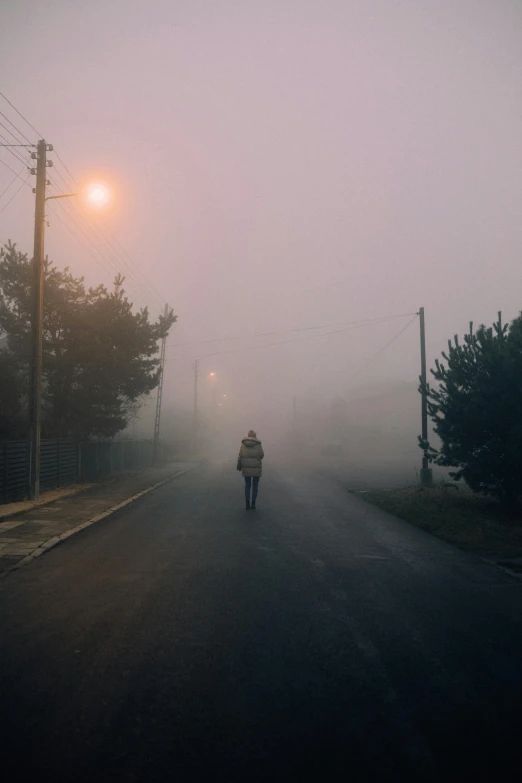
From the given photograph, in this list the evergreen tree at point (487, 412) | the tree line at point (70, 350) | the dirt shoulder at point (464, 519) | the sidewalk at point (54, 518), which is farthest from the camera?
the tree line at point (70, 350)

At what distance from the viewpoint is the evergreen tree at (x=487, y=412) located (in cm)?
1073

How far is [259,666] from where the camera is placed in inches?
157

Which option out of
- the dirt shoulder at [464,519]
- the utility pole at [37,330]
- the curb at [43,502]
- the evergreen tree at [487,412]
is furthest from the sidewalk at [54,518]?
the evergreen tree at [487,412]

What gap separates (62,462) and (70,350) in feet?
15.3

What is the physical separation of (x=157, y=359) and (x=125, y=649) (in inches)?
793

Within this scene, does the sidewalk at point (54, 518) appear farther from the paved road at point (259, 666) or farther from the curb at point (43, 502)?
the paved road at point (259, 666)

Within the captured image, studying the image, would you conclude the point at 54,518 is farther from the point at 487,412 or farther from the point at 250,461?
the point at 487,412

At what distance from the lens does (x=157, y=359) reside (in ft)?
77.8

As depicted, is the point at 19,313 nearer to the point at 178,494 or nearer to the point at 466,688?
the point at 178,494

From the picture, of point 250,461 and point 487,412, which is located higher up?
point 487,412

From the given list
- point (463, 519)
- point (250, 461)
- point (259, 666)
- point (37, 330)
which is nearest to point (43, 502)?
point (37, 330)

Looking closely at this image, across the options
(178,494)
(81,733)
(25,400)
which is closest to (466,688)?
(81,733)

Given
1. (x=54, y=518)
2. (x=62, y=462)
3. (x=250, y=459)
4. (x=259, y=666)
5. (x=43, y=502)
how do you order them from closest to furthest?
(x=259, y=666)
(x=54, y=518)
(x=250, y=459)
(x=43, y=502)
(x=62, y=462)

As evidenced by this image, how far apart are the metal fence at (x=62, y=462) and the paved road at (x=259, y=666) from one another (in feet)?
21.3
